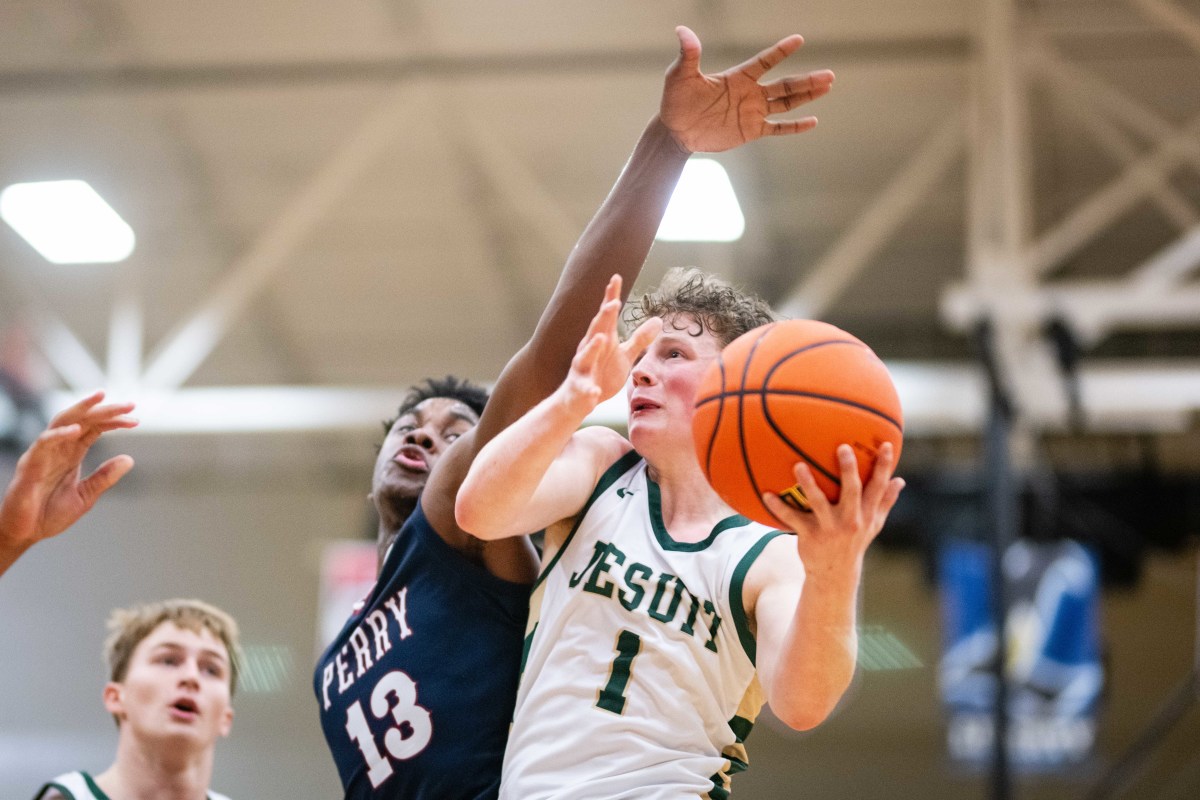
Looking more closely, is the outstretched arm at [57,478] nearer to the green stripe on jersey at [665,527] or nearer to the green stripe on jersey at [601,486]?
the green stripe on jersey at [601,486]

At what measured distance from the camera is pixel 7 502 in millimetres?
3010

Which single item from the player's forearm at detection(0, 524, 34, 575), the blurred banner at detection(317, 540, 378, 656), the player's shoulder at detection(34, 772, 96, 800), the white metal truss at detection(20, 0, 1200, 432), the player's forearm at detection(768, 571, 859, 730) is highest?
the white metal truss at detection(20, 0, 1200, 432)

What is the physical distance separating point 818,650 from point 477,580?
0.87 meters

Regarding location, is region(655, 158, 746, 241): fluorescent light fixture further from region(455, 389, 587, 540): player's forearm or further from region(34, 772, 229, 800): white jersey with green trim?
region(455, 389, 587, 540): player's forearm

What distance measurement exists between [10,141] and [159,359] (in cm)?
240

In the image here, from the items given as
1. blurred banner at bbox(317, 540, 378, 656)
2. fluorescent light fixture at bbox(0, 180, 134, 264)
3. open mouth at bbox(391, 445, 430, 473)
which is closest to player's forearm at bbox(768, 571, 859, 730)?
open mouth at bbox(391, 445, 430, 473)

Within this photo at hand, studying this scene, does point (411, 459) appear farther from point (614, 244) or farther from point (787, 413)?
point (787, 413)

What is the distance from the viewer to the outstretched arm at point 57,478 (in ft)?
9.77

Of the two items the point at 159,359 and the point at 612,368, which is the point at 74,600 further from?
the point at 612,368

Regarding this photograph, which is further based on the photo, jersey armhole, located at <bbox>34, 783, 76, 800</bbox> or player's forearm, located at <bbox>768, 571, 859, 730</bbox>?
jersey armhole, located at <bbox>34, 783, 76, 800</bbox>

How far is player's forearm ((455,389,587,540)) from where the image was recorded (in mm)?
2293

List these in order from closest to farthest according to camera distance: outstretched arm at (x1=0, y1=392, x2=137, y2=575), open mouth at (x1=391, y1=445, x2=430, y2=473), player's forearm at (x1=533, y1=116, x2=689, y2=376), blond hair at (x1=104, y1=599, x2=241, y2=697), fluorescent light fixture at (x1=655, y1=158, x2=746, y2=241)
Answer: player's forearm at (x1=533, y1=116, x2=689, y2=376)
outstretched arm at (x1=0, y1=392, x2=137, y2=575)
open mouth at (x1=391, y1=445, x2=430, y2=473)
blond hair at (x1=104, y1=599, x2=241, y2=697)
fluorescent light fixture at (x1=655, y1=158, x2=746, y2=241)

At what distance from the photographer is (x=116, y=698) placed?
4332mm

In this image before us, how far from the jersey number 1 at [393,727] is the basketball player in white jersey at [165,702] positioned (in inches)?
61.7
